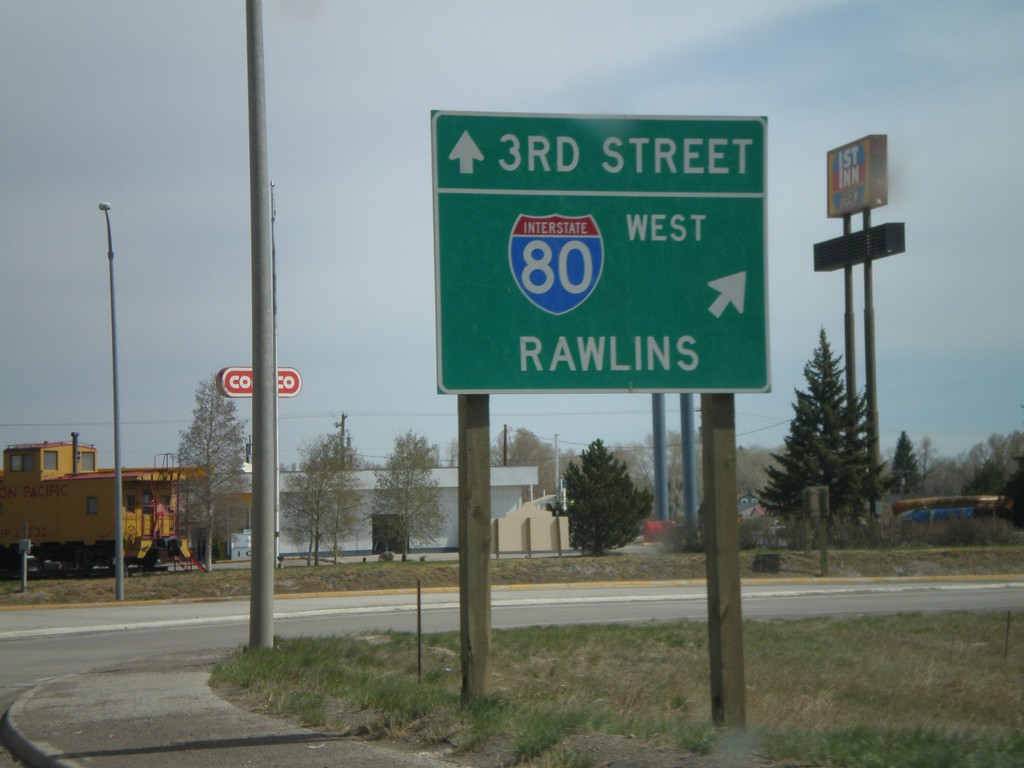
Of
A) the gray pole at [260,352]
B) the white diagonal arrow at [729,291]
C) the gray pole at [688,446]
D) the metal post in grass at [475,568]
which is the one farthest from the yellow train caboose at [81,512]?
the gray pole at [688,446]

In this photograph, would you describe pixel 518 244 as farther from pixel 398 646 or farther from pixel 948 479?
pixel 948 479

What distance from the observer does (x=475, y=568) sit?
8.05m

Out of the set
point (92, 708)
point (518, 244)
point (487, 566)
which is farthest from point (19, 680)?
point (518, 244)

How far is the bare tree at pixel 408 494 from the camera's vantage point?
45562 millimetres

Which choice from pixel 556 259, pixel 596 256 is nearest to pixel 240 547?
pixel 556 259

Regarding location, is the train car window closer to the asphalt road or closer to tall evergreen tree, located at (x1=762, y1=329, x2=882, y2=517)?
the asphalt road

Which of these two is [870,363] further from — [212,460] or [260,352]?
[260,352]

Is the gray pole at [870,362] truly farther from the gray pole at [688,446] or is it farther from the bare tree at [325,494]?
the bare tree at [325,494]

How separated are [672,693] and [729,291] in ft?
20.8

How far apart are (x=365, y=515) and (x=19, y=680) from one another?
117 feet

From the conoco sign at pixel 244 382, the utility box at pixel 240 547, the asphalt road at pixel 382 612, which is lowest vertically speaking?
the utility box at pixel 240 547

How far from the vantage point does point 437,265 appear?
8273 millimetres

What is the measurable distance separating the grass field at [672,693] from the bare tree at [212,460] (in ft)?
74.2

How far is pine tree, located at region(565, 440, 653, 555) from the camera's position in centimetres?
3959
